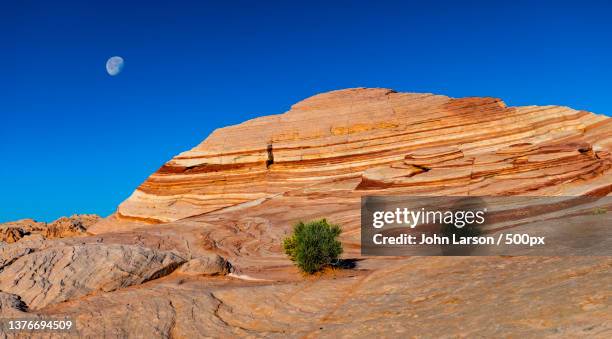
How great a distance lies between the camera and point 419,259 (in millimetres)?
16281

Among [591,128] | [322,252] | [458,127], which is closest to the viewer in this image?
[322,252]

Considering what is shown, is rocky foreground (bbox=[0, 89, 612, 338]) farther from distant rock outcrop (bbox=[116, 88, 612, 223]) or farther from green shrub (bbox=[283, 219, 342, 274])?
green shrub (bbox=[283, 219, 342, 274])

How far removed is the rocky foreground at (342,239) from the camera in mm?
11086

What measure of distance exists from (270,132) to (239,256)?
1928 cm

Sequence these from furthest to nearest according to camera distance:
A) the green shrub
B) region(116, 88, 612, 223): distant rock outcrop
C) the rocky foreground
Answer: region(116, 88, 612, 223): distant rock outcrop < the green shrub < the rocky foreground

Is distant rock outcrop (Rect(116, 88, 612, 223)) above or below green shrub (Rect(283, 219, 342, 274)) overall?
above

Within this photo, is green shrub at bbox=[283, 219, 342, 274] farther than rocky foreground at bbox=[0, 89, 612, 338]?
Yes

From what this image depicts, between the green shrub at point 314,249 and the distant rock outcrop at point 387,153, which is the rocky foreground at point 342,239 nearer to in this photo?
the distant rock outcrop at point 387,153

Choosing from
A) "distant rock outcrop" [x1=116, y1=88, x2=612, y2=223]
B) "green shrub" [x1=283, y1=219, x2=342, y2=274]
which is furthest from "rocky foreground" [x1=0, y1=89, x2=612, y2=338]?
"green shrub" [x1=283, y1=219, x2=342, y2=274]

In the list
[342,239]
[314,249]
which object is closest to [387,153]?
[342,239]

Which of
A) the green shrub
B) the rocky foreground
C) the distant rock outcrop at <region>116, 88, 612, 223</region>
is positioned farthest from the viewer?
the distant rock outcrop at <region>116, 88, 612, 223</region>

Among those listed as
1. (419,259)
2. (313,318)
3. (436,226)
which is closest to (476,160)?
(436,226)

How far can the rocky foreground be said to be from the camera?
11.1 m

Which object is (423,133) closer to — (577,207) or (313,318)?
(577,207)
